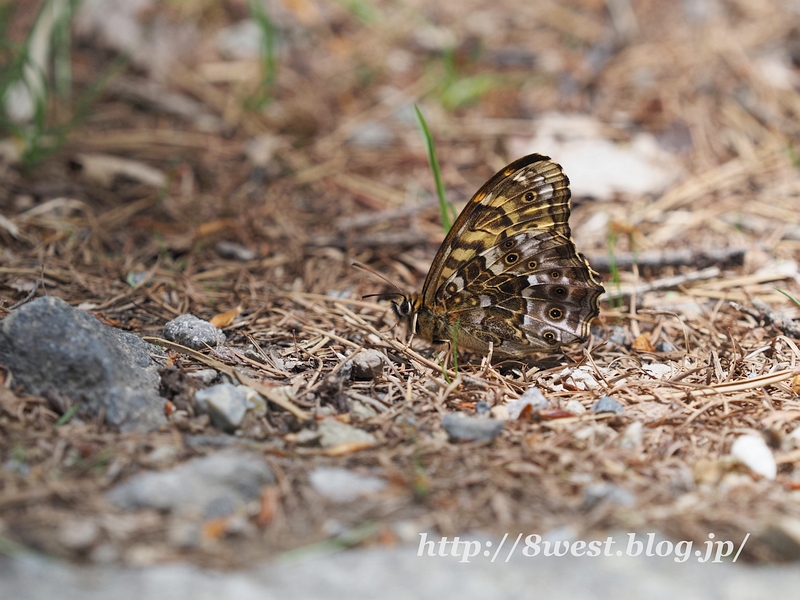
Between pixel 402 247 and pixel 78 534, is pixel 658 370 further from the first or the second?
pixel 78 534

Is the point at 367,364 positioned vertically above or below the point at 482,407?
below

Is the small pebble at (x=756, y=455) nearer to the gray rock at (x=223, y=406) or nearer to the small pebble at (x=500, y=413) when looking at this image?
the small pebble at (x=500, y=413)

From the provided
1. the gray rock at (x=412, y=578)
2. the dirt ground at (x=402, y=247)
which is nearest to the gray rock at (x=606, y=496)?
the dirt ground at (x=402, y=247)

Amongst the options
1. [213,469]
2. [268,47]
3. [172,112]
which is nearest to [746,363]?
[213,469]

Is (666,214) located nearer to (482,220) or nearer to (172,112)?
(482,220)

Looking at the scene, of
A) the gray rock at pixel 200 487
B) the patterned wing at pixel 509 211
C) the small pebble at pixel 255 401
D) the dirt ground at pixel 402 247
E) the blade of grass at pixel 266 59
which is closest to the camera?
the gray rock at pixel 200 487

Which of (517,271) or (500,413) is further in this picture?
(517,271)

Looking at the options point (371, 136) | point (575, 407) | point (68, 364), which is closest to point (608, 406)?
point (575, 407)
